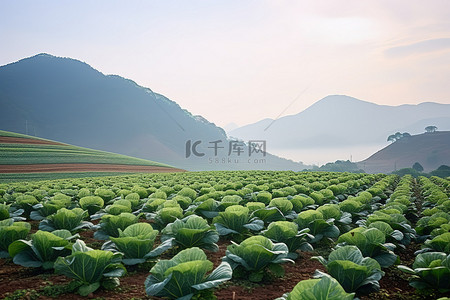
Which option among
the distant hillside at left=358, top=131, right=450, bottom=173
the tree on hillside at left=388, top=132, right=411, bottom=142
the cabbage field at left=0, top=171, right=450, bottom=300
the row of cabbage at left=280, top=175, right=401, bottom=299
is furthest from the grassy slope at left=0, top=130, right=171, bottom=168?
the tree on hillside at left=388, top=132, right=411, bottom=142

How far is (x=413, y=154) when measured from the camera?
15975cm

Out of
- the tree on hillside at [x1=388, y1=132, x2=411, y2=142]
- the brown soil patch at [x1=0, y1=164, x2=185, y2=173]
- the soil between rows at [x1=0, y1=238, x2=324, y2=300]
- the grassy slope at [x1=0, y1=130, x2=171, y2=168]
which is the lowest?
the brown soil patch at [x1=0, y1=164, x2=185, y2=173]

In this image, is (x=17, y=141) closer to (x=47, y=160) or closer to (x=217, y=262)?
(x=47, y=160)

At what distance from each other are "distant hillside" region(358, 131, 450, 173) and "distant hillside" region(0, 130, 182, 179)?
133 meters

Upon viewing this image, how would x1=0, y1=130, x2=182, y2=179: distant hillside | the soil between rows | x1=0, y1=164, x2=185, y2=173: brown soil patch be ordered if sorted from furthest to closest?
x1=0, y1=130, x2=182, y2=179: distant hillside → x1=0, y1=164, x2=185, y2=173: brown soil patch → the soil between rows

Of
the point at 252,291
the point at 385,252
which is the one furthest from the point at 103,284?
the point at 385,252

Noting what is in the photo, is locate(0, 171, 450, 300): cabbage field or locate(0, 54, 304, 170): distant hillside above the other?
locate(0, 54, 304, 170): distant hillside

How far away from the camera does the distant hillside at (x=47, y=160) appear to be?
38.6m

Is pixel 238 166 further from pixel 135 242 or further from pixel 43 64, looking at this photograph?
pixel 135 242

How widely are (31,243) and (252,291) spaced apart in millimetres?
2691

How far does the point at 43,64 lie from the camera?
18662cm

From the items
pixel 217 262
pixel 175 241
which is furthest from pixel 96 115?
pixel 217 262

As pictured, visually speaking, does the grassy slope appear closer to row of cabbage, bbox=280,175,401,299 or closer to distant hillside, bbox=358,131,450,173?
row of cabbage, bbox=280,175,401,299

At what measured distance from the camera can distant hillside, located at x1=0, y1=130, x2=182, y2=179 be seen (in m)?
38.6
